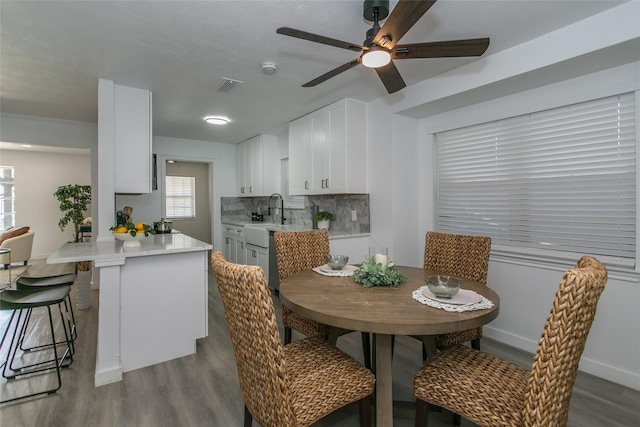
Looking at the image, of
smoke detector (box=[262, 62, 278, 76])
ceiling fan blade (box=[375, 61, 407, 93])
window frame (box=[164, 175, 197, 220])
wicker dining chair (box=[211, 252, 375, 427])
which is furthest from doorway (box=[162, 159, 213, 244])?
wicker dining chair (box=[211, 252, 375, 427])

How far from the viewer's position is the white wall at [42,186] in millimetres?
6492

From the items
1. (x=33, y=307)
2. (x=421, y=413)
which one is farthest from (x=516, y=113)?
(x=33, y=307)

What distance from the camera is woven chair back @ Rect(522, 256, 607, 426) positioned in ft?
3.01

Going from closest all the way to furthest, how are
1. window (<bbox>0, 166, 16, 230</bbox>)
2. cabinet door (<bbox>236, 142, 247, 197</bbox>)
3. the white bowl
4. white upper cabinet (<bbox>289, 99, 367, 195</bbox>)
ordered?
1. the white bowl
2. white upper cabinet (<bbox>289, 99, 367, 195</bbox>)
3. cabinet door (<bbox>236, 142, 247, 197</bbox>)
4. window (<bbox>0, 166, 16, 230</bbox>)

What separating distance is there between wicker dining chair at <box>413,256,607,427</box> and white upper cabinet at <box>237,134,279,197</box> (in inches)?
159

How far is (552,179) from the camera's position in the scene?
2449 mm

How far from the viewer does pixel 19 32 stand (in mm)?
1989

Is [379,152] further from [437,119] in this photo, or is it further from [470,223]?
[470,223]

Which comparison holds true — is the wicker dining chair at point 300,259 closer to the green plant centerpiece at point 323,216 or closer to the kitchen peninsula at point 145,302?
the kitchen peninsula at point 145,302

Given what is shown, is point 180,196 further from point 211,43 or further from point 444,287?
point 444,287

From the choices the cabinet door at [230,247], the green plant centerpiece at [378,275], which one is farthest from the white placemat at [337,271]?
the cabinet door at [230,247]

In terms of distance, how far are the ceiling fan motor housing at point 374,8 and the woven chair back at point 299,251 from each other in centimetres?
148

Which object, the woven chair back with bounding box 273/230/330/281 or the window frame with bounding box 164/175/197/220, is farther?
the window frame with bounding box 164/175/197/220

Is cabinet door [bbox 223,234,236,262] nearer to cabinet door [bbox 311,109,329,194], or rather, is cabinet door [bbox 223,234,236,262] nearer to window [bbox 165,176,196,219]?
window [bbox 165,176,196,219]
